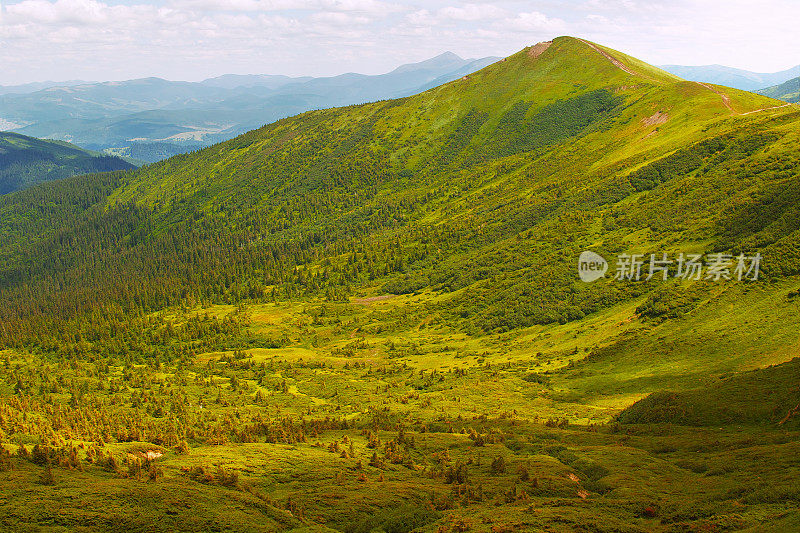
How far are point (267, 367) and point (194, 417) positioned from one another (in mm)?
43008

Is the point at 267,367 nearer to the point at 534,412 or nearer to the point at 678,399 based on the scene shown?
the point at 534,412

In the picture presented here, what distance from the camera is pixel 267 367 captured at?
12631cm

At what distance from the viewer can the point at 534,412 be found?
7525 cm

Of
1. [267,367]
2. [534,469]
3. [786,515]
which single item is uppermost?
[786,515]

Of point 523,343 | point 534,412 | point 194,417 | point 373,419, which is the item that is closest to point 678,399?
point 534,412

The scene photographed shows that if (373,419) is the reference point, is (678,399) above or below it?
above

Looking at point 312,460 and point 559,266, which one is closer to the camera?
point 312,460

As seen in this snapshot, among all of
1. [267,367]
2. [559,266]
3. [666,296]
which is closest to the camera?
[666,296]

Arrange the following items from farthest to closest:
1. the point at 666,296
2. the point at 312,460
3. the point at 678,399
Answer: the point at 666,296 < the point at 678,399 < the point at 312,460

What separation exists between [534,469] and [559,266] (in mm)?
103087

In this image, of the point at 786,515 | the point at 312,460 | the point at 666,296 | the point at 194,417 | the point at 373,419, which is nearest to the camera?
the point at 786,515

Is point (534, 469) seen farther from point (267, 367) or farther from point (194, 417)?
point (267, 367)

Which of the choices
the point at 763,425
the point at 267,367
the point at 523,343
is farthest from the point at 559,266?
the point at 763,425

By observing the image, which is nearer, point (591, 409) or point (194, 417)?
point (591, 409)
